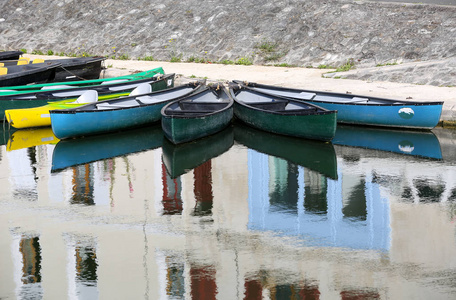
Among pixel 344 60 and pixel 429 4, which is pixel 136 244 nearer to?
pixel 344 60

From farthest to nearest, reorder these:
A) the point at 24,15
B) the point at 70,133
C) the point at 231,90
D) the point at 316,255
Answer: the point at 24,15 < the point at 231,90 < the point at 70,133 < the point at 316,255

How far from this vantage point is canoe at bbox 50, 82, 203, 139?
525 inches

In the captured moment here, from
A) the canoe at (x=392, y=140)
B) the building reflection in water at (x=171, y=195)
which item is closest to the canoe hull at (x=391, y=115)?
the canoe at (x=392, y=140)

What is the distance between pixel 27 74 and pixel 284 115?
25.9 ft

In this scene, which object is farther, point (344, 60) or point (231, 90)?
point (344, 60)

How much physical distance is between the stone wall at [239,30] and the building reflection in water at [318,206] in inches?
334

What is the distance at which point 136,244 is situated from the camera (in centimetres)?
832

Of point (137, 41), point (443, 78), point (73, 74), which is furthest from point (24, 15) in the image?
point (443, 78)

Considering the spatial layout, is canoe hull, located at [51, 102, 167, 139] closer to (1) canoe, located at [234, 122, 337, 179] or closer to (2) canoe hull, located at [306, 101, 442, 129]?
(1) canoe, located at [234, 122, 337, 179]

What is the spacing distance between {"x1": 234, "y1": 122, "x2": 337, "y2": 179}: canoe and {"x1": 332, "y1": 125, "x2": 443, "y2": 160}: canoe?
0.69 meters

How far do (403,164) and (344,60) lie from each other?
319 inches

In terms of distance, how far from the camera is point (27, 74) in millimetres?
17469

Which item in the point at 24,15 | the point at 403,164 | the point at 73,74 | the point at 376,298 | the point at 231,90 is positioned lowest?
the point at 376,298

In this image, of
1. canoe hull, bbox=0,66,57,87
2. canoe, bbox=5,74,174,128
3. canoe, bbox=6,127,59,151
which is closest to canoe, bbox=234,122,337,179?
canoe, bbox=5,74,174,128
